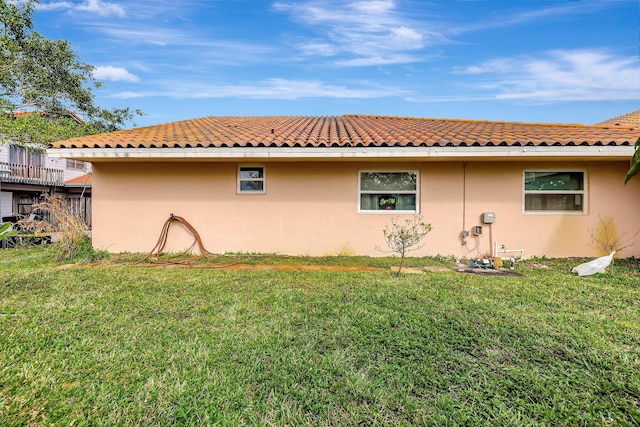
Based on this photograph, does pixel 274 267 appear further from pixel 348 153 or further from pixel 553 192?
pixel 553 192

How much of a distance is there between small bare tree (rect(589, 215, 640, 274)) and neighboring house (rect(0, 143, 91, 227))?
76.7ft

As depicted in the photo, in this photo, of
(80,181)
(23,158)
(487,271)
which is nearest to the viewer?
(487,271)

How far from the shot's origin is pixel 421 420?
2141 mm

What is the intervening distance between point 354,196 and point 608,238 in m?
6.58

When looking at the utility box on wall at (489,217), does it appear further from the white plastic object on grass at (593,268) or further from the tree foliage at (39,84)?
the tree foliage at (39,84)

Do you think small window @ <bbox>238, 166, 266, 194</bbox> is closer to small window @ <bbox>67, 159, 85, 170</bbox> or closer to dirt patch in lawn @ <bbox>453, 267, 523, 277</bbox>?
dirt patch in lawn @ <bbox>453, 267, 523, 277</bbox>

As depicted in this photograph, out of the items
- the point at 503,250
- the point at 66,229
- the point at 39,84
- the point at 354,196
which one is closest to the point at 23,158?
the point at 39,84

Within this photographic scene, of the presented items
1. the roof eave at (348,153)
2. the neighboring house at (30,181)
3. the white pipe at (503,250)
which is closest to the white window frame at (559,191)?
the roof eave at (348,153)

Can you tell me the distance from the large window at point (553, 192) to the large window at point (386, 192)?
2.99 m

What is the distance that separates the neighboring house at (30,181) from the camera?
18.0 metres

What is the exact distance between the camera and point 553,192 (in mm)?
7750

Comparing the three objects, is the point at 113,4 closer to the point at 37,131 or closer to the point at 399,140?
the point at 37,131

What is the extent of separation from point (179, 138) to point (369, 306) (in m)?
6.56

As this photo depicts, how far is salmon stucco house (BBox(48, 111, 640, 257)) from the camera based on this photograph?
7602mm
